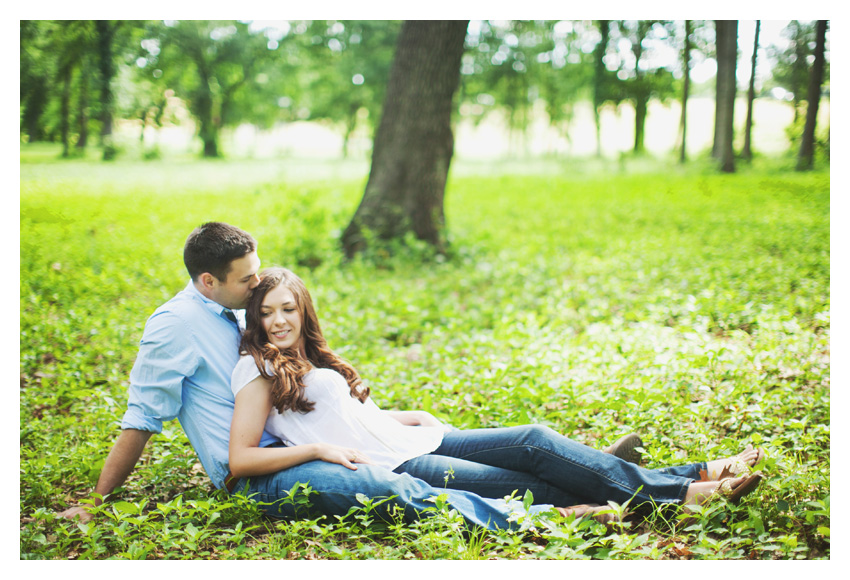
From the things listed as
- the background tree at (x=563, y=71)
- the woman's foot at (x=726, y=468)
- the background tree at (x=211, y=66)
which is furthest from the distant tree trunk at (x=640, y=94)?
the woman's foot at (x=726, y=468)

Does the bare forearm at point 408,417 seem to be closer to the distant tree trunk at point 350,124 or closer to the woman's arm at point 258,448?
the woman's arm at point 258,448

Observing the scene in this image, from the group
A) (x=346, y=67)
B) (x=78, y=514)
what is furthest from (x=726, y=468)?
(x=346, y=67)

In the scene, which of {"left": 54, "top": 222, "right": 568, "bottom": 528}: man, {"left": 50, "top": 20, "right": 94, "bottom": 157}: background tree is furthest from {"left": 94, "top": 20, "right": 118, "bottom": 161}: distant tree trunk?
{"left": 54, "top": 222, "right": 568, "bottom": 528}: man

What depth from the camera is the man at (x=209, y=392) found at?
250cm

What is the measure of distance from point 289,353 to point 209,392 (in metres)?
0.39

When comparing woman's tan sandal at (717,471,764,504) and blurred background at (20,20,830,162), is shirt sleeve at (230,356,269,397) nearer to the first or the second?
woman's tan sandal at (717,471,764,504)

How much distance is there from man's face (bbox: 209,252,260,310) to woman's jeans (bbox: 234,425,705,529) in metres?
0.76

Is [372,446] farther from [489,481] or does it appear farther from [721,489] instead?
[721,489]

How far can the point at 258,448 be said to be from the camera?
2.46 meters

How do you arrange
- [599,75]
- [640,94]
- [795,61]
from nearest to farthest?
1. [795,61]
2. [640,94]
3. [599,75]

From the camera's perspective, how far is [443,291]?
249 inches
